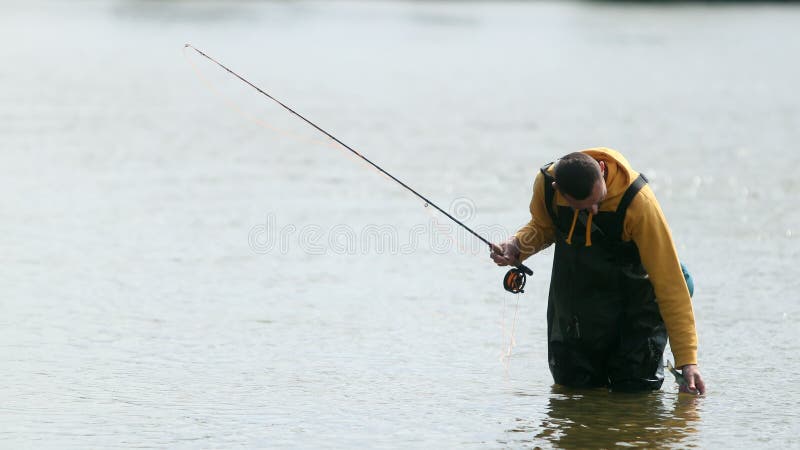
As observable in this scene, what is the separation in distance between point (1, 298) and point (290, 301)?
5.49 ft

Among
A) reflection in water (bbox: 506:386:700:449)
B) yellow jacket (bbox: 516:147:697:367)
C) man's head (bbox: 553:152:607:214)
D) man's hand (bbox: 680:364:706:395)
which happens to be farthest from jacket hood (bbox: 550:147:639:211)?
reflection in water (bbox: 506:386:700:449)

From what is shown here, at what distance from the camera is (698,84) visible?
21.8 meters

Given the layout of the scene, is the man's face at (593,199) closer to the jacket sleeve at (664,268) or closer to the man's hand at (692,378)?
the jacket sleeve at (664,268)

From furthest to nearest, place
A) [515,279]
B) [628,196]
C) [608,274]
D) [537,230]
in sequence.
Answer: [515,279], [537,230], [608,274], [628,196]

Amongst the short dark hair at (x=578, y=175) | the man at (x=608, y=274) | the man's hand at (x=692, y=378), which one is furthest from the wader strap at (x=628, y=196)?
the man's hand at (x=692, y=378)

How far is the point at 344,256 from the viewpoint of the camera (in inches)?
366

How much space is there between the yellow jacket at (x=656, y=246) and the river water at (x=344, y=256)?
19.0 inches

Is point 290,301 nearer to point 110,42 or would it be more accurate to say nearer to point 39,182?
point 39,182

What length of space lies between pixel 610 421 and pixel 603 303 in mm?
538

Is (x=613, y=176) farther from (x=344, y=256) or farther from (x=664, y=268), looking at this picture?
(x=344, y=256)

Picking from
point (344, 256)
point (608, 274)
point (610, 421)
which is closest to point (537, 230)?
point (608, 274)

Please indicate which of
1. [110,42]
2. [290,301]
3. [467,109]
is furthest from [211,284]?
[110,42]

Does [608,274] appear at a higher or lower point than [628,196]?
lower

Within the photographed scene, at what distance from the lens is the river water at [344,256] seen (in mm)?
5887
